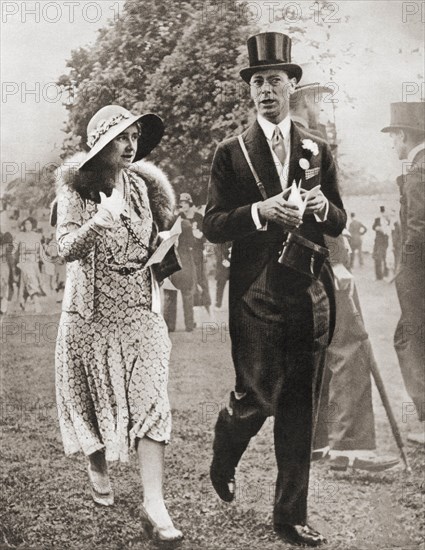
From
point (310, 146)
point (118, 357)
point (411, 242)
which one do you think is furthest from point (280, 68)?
point (118, 357)

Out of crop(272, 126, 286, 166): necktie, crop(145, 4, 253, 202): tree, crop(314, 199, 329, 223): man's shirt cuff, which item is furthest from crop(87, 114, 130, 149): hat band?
crop(314, 199, 329, 223): man's shirt cuff

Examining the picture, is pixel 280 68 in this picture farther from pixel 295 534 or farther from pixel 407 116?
pixel 295 534

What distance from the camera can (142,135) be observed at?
5.18m

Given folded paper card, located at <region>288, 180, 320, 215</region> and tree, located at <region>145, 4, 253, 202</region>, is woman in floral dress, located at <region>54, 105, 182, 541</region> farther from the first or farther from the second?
folded paper card, located at <region>288, 180, 320, 215</region>

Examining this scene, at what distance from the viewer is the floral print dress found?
499 cm

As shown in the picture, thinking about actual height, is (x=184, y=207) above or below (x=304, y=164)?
below

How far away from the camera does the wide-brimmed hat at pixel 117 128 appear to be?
5.05 metres

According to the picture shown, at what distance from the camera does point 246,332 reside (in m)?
5.26

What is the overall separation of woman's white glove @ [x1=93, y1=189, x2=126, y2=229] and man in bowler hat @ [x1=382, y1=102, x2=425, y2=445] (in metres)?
1.86

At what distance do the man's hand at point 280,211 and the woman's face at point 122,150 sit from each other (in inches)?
30.3

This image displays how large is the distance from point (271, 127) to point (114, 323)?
55.2 inches

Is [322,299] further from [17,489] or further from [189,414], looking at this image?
[17,489]

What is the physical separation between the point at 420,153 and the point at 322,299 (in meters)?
1.33

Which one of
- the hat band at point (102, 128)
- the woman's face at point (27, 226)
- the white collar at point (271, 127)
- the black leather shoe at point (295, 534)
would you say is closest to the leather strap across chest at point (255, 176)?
the white collar at point (271, 127)
